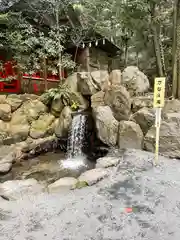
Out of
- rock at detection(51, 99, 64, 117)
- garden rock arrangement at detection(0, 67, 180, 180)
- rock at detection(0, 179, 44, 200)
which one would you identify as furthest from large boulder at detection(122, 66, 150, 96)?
rock at detection(0, 179, 44, 200)

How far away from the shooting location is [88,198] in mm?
3867

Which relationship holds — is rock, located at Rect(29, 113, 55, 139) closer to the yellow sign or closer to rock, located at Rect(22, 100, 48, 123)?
rock, located at Rect(22, 100, 48, 123)

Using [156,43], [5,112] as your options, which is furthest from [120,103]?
[5,112]

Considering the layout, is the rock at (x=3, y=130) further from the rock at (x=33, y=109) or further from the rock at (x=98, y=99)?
the rock at (x=98, y=99)

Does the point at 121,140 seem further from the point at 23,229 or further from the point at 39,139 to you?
the point at 23,229

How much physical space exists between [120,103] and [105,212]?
4282mm

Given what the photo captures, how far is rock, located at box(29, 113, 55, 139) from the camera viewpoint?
831 centimetres

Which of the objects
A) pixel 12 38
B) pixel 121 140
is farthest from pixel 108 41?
pixel 121 140

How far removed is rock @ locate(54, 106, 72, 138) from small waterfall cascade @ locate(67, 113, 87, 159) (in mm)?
224

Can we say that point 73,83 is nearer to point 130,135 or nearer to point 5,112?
point 5,112

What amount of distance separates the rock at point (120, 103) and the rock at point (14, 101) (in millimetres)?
Answer: 3979

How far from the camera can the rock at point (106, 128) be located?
6.73m

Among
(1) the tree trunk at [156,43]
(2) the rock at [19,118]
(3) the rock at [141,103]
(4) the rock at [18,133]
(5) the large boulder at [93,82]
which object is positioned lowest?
(4) the rock at [18,133]

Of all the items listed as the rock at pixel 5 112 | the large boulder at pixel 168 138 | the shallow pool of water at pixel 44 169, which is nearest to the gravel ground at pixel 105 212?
the large boulder at pixel 168 138
